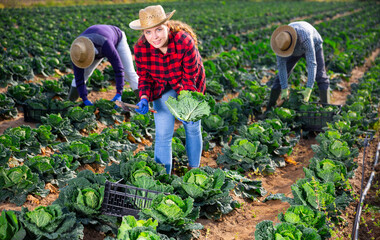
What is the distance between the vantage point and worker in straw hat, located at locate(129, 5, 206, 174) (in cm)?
347

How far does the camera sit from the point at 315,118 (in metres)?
6.35

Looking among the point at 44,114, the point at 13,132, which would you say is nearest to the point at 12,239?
the point at 13,132

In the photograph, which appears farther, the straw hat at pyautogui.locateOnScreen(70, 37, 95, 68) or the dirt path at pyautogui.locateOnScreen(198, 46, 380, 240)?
the straw hat at pyautogui.locateOnScreen(70, 37, 95, 68)

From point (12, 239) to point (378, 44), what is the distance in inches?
658

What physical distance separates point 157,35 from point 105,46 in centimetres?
242

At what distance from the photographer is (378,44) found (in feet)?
52.9

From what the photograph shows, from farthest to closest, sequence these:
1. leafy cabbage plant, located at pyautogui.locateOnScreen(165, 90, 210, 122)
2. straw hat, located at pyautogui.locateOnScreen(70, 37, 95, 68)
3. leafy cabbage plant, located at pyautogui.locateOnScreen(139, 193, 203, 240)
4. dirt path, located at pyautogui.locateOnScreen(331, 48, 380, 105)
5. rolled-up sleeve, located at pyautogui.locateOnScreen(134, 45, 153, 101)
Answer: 1. dirt path, located at pyautogui.locateOnScreen(331, 48, 380, 105)
2. straw hat, located at pyautogui.locateOnScreen(70, 37, 95, 68)
3. rolled-up sleeve, located at pyautogui.locateOnScreen(134, 45, 153, 101)
4. leafy cabbage plant, located at pyautogui.locateOnScreen(165, 90, 210, 122)
5. leafy cabbage plant, located at pyautogui.locateOnScreen(139, 193, 203, 240)

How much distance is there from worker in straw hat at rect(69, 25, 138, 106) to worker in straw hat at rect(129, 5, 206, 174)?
6.24ft

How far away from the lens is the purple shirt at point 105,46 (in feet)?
18.6

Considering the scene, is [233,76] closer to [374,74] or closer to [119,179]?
[374,74]

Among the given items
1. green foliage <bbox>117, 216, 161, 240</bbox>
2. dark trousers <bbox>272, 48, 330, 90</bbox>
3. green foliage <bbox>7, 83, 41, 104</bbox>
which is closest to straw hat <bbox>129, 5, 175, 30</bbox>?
green foliage <bbox>117, 216, 161, 240</bbox>

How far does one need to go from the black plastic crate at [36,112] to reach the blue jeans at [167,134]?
278cm

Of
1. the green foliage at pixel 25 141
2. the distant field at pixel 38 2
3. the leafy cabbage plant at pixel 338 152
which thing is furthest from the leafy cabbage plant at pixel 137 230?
the distant field at pixel 38 2

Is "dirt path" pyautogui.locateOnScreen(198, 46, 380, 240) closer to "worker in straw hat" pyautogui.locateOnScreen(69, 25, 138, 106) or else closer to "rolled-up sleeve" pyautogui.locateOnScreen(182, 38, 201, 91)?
"rolled-up sleeve" pyautogui.locateOnScreen(182, 38, 201, 91)
